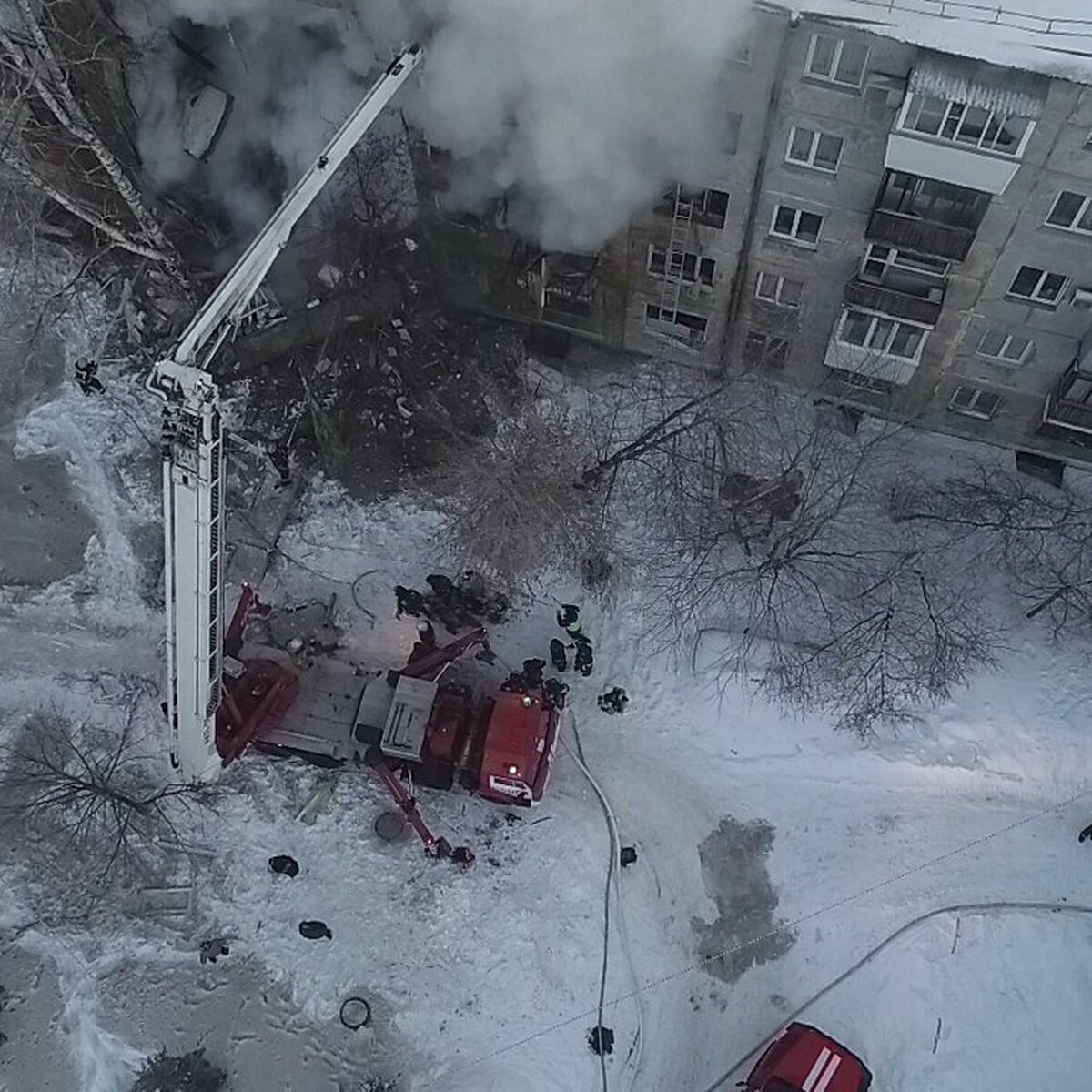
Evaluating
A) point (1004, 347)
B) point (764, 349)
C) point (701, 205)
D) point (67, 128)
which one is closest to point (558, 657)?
point (764, 349)

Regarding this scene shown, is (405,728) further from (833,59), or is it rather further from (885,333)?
(833,59)

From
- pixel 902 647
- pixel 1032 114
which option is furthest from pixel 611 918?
pixel 1032 114

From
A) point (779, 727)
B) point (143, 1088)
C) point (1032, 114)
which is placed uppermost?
point (1032, 114)

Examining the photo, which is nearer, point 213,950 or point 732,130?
point 732,130

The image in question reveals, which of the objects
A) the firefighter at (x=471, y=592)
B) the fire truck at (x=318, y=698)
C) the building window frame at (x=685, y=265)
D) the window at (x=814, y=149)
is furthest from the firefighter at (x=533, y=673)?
the window at (x=814, y=149)

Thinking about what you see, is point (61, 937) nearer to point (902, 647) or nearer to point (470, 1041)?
point (470, 1041)

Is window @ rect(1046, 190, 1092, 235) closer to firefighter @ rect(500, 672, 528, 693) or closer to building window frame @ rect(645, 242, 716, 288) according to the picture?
building window frame @ rect(645, 242, 716, 288)
